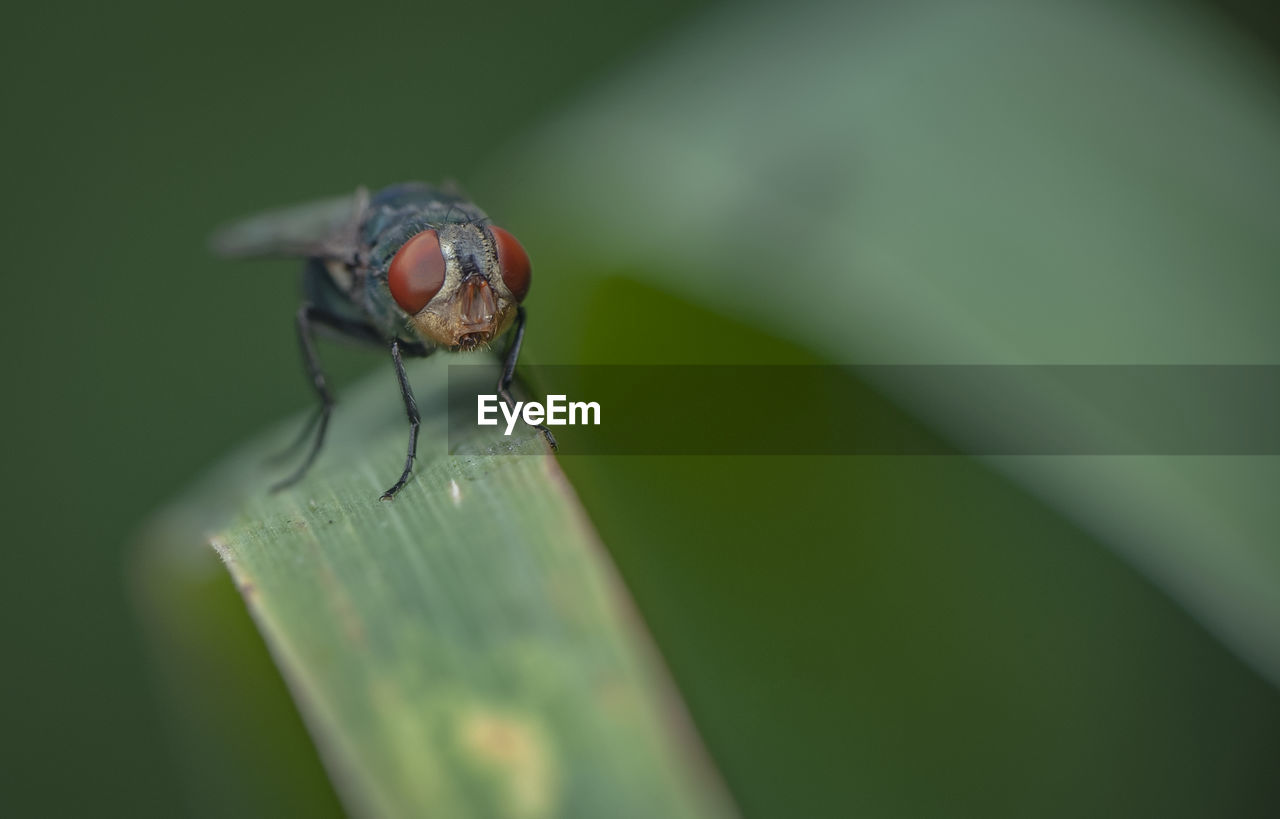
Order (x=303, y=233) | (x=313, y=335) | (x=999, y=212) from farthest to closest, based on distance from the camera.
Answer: (x=303, y=233), (x=313, y=335), (x=999, y=212)

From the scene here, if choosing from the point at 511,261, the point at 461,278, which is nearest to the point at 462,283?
the point at 461,278

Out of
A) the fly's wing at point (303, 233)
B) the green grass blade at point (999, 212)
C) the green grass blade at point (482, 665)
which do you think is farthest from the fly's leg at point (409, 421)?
the fly's wing at point (303, 233)

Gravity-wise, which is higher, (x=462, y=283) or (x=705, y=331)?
(x=462, y=283)

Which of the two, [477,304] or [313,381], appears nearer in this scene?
[477,304]

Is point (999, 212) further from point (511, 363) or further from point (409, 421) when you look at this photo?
point (409, 421)

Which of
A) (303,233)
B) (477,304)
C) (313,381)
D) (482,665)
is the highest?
(303,233)

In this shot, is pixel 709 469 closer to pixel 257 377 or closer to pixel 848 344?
pixel 848 344

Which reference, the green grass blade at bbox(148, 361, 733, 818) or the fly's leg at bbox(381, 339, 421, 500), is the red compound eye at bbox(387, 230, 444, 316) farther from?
the green grass blade at bbox(148, 361, 733, 818)
